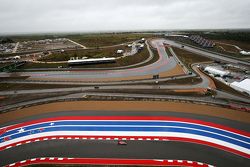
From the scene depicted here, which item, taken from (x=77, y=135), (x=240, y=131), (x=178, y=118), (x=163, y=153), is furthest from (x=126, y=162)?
(x=240, y=131)

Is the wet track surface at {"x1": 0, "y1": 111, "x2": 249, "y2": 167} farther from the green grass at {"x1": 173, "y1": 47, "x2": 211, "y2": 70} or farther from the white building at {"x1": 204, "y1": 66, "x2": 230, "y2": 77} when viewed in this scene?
the green grass at {"x1": 173, "y1": 47, "x2": 211, "y2": 70}

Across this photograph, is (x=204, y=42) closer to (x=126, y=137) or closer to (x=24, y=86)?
(x=24, y=86)

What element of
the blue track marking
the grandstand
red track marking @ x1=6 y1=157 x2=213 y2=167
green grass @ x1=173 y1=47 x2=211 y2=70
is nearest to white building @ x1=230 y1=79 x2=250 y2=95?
the blue track marking

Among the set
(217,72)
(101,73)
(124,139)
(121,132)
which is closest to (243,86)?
(217,72)

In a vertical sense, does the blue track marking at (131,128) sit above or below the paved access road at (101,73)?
below

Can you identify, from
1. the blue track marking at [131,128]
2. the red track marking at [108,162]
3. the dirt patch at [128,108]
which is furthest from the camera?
the dirt patch at [128,108]

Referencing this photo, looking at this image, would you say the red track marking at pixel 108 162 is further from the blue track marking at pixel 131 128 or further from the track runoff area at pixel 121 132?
the blue track marking at pixel 131 128

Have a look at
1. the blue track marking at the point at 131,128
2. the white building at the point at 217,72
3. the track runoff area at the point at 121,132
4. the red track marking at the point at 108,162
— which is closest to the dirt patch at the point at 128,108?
the track runoff area at the point at 121,132
